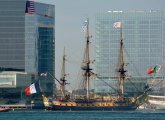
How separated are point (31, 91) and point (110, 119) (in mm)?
42477

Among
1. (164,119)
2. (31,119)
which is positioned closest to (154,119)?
(164,119)

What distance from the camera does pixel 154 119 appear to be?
149625 millimetres

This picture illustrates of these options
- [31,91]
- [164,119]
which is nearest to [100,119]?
[164,119]

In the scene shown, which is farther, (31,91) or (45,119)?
(31,91)

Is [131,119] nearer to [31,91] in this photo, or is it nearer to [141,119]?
[141,119]

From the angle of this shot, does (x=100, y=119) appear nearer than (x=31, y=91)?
Yes

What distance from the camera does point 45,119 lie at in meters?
148

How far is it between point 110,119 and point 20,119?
55.3ft

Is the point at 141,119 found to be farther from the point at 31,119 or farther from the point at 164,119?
the point at 31,119

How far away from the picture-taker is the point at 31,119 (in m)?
149

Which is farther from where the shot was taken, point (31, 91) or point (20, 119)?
point (31, 91)

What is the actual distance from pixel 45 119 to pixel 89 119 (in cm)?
816

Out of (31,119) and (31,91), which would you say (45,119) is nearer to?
(31,119)


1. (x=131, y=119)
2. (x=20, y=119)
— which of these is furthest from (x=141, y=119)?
(x=20, y=119)
